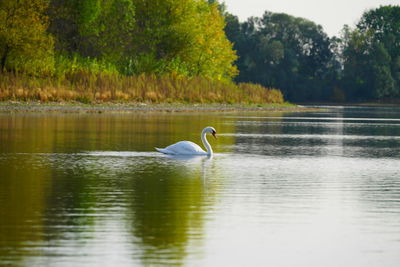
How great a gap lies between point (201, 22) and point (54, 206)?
229 ft

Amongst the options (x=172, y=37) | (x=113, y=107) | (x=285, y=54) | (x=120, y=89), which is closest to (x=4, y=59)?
(x=113, y=107)

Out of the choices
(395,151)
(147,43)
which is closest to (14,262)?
(395,151)

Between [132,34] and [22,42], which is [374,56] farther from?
[22,42]

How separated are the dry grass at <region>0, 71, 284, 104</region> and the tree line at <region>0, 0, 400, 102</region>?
1.42m

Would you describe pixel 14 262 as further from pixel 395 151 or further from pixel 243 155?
pixel 395 151

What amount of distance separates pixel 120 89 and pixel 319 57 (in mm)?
93879

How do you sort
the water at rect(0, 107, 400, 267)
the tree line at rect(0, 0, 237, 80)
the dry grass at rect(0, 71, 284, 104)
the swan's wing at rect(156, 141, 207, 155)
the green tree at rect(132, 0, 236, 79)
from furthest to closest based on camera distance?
the green tree at rect(132, 0, 236, 79) → the tree line at rect(0, 0, 237, 80) → the dry grass at rect(0, 71, 284, 104) → the swan's wing at rect(156, 141, 207, 155) → the water at rect(0, 107, 400, 267)

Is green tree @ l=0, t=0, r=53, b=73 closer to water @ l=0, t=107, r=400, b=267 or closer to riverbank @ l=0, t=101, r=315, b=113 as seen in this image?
riverbank @ l=0, t=101, r=315, b=113

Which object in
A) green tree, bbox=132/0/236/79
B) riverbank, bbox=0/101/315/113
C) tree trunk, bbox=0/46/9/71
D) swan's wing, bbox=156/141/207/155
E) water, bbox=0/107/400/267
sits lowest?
water, bbox=0/107/400/267

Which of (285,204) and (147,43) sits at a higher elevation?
(147,43)

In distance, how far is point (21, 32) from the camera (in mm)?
59188

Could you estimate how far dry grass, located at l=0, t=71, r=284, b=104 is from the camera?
5506 centimetres

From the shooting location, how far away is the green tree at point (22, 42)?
5866cm

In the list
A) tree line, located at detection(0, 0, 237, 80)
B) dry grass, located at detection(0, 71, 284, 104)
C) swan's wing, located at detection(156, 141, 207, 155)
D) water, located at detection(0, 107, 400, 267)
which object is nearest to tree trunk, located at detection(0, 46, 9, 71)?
dry grass, located at detection(0, 71, 284, 104)
